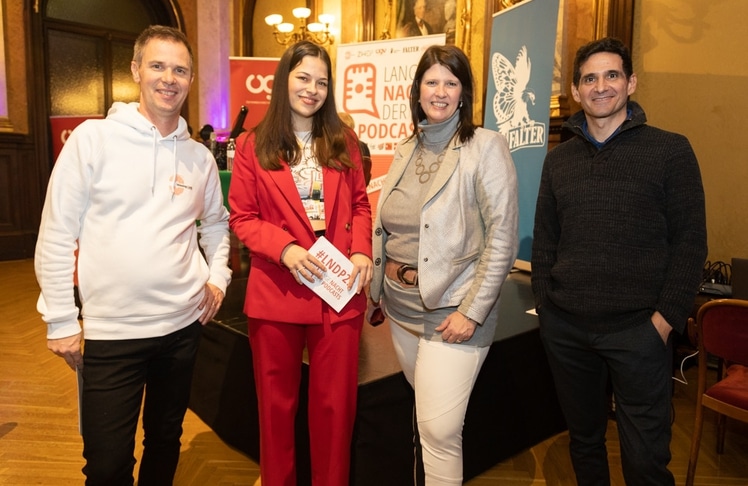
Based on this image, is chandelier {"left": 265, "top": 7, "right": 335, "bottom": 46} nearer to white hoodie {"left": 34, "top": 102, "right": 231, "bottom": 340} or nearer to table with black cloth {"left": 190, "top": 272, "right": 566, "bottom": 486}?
table with black cloth {"left": 190, "top": 272, "right": 566, "bottom": 486}

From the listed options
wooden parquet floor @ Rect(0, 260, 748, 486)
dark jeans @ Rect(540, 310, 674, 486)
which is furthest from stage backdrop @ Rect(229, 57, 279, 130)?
dark jeans @ Rect(540, 310, 674, 486)

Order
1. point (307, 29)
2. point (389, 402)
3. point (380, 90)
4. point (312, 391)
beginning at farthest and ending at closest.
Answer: point (307, 29) < point (380, 90) < point (389, 402) < point (312, 391)

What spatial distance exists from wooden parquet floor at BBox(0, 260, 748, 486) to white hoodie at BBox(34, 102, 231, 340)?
109 centimetres

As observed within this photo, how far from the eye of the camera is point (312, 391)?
1.81 meters

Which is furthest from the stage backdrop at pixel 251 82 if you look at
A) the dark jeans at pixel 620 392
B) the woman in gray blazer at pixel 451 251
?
the dark jeans at pixel 620 392

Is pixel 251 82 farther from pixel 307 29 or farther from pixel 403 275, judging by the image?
pixel 403 275

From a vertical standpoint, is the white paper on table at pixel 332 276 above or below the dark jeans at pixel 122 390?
above

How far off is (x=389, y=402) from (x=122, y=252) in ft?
3.57

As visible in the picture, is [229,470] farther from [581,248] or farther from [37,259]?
[581,248]

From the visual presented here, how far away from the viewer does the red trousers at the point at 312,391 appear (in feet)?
5.80

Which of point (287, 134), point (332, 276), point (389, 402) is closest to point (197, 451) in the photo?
point (389, 402)

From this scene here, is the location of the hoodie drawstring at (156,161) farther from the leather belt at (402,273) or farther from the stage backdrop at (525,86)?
the stage backdrop at (525,86)

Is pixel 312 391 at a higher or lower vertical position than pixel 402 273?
lower

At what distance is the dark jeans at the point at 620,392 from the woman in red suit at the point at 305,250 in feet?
2.17
